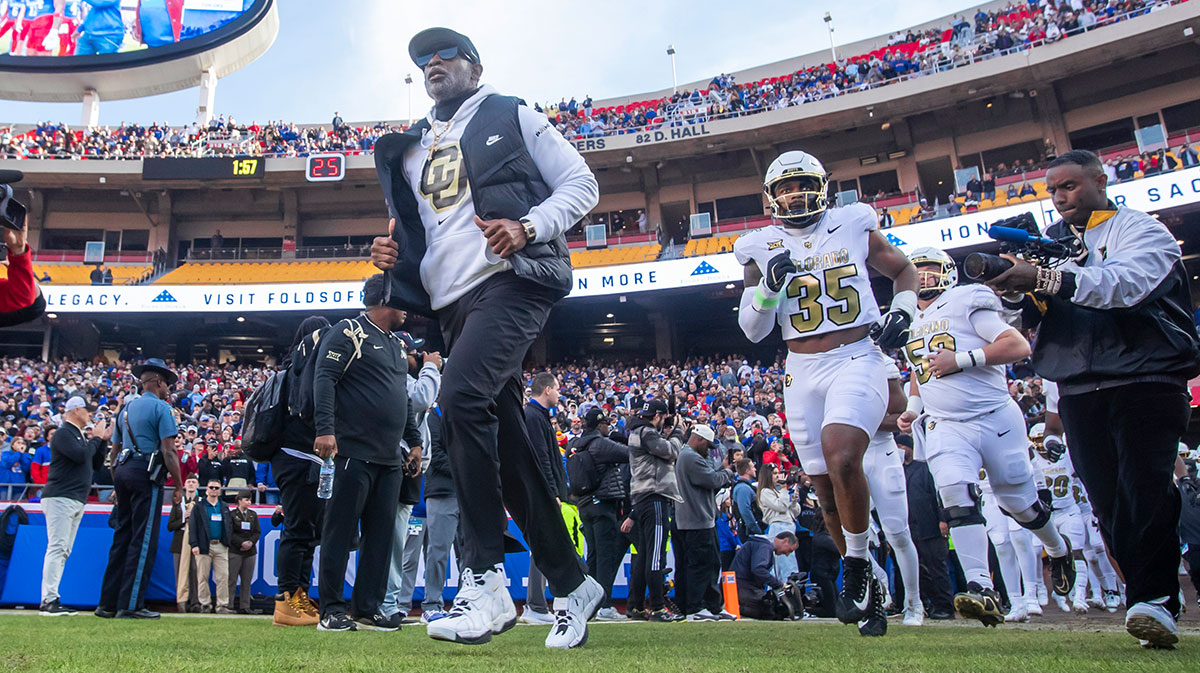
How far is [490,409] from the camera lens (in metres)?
2.80

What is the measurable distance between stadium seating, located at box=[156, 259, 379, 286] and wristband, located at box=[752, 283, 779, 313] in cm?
2567

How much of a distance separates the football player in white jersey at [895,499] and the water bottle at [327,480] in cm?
329

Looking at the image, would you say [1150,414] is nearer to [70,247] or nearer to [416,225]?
[416,225]

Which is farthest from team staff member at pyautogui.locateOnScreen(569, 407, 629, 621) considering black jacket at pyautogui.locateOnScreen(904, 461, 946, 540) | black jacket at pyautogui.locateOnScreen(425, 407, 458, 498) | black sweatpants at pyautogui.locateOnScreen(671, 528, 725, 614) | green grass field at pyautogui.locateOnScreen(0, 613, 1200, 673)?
green grass field at pyautogui.locateOnScreen(0, 613, 1200, 673)

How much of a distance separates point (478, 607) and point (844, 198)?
86.6 feet

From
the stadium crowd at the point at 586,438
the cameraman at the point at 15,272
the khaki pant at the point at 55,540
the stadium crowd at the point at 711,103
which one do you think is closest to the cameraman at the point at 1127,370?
the stadium crowd at the point at 586,438

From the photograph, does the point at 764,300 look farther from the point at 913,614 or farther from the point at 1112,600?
the point at 1112,600

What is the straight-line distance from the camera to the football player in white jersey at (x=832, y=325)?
153 inches

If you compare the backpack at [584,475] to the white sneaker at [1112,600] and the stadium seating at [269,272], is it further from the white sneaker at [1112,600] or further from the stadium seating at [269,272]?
the stadium seating at [269,272]

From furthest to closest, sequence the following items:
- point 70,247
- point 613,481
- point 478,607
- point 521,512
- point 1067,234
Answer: point 70,247 < point 613,481 < point 1067,234 < point 521,512 < point 478,607

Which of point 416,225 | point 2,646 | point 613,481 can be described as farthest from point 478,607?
point 613,481

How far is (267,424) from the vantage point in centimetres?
502

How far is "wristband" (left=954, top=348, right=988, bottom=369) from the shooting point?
499 cm

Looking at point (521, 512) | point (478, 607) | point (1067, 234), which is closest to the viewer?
point (478, 607)
